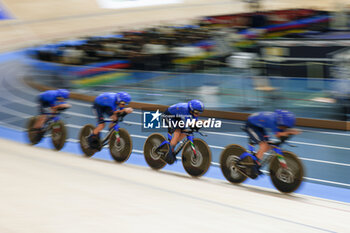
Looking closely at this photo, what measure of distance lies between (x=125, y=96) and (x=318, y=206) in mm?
3311

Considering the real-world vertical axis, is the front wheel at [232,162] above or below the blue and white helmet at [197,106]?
below

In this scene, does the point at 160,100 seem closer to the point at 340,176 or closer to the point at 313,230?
the point at 340,176

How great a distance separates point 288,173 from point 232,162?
2.74ft

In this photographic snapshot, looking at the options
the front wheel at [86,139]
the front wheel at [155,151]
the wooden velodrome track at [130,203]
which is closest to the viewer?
the wooden velodrome track at [130,203]

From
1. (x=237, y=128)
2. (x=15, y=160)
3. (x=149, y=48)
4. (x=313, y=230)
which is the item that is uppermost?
(x=149, y=48)

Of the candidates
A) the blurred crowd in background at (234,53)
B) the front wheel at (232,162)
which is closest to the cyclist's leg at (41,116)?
the front wheel at (232,162)

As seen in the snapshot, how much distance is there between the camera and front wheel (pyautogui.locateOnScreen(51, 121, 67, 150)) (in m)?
8.41

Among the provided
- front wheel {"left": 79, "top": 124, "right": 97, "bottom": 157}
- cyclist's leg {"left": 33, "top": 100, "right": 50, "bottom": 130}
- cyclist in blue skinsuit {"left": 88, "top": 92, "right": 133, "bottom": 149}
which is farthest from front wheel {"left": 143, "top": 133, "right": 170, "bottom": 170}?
cyclist's leg {"left": 33, "top": 100, "right": 50, "bottom": 130}

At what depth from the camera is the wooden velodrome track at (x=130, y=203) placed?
3902 millimetres

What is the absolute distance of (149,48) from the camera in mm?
14984

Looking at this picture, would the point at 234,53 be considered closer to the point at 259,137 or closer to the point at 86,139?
the point at 86,139

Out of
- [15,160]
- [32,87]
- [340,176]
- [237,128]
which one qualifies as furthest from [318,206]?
[32,87]

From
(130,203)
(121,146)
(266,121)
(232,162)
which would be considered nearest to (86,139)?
(121,146)

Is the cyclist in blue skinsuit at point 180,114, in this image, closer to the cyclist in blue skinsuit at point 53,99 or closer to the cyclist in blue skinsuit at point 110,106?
the cyclist in blue skinsuit at point 110,106
